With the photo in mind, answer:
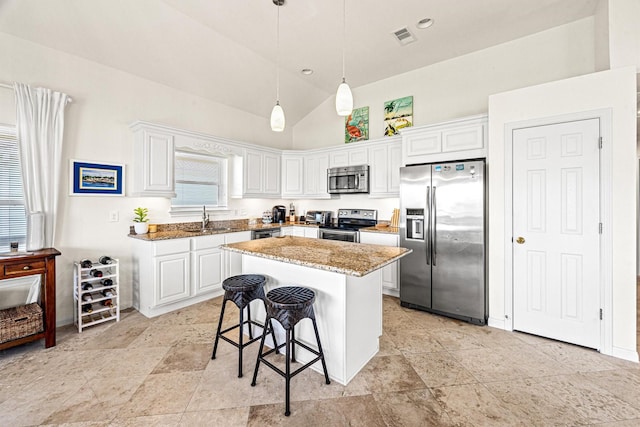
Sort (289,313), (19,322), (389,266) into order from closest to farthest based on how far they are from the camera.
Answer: (289,313)
(19,322)
(389,266)

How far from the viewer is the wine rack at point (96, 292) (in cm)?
296

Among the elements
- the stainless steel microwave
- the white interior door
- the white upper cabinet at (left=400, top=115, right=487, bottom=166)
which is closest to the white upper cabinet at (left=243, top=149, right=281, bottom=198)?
the stainless steel microwave

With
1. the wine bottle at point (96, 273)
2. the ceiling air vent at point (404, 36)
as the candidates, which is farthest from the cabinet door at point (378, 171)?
the wine bottle at point (96, 273)

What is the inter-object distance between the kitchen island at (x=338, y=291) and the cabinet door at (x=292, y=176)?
8.89 ft

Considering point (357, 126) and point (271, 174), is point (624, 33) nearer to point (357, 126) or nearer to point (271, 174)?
point (357, 126)

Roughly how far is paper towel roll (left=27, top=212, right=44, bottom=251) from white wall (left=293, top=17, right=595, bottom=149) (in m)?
4.28

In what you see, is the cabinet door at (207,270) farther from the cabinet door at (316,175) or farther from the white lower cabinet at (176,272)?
the cabinet door at (316,175)

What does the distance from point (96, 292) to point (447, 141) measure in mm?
4544

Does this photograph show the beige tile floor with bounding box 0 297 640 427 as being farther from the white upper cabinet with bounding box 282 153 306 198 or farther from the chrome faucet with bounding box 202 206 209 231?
the white upper cabinet with bounding box 282 153 306 198

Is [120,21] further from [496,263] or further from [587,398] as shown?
[587,398]

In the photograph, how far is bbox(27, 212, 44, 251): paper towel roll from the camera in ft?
8.96

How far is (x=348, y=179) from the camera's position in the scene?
4.66 meters

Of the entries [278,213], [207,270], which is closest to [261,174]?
[278,213]

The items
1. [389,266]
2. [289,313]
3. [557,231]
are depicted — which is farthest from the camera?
[389,266]
